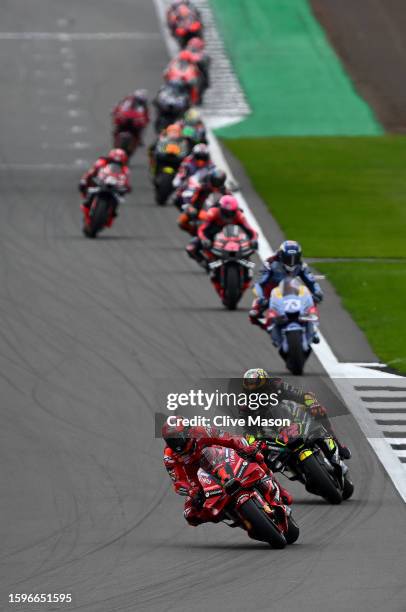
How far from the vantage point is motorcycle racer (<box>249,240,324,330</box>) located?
24.0 m

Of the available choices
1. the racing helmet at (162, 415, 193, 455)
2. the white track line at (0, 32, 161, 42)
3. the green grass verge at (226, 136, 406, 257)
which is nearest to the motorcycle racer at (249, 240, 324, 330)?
the green grass verge at (226, 136, 406, 257)

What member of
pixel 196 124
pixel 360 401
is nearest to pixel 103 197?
pixel 196 124

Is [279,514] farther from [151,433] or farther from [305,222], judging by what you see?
[305,222]

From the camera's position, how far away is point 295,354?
23.2 metres

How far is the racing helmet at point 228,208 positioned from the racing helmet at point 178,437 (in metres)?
13.4

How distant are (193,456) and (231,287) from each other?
12.5 m

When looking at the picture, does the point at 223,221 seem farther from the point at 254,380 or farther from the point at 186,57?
the point at 186,57

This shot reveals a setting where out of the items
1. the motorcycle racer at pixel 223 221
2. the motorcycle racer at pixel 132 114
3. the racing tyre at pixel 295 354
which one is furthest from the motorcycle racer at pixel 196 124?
the racing tyre at pixel 295 354

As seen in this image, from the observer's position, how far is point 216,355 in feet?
80.3

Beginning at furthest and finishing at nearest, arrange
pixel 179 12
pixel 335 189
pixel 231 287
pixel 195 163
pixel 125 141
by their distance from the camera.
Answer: pixel 179 12, pixel 125 141, pixel 335 189, pixel 195 163, pixel 231 287

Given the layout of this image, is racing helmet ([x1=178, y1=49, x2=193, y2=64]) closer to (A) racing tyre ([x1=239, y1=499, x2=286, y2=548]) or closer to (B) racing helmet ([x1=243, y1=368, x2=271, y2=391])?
(B) racing helmet ([x1=243, y1=368, x2=271, y2=391])

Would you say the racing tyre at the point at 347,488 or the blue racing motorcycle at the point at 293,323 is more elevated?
the blue racing motorcycle at the point at 293,323

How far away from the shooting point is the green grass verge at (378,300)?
25366 millimetres

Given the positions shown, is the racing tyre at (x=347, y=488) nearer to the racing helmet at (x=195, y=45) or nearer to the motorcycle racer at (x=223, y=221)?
the motorcycle racer at (x=223, y=221)
